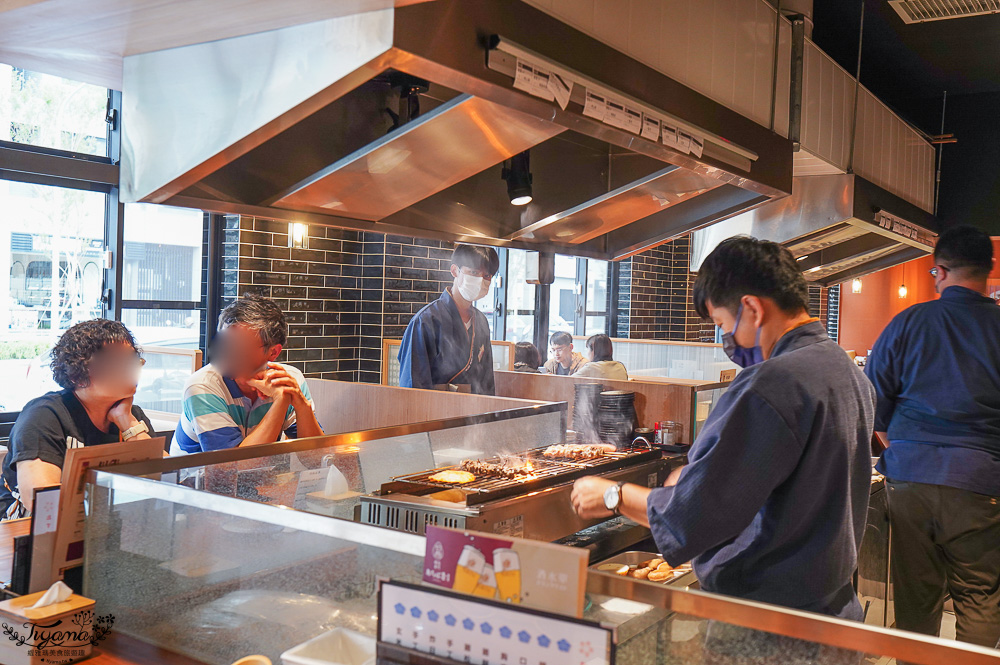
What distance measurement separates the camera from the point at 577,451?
2.66m

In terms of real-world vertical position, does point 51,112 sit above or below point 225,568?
above

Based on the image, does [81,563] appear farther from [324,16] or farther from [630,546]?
[630,546]

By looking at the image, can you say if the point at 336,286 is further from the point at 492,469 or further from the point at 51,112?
the point at 492,469

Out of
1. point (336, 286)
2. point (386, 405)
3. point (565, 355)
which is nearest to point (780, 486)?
point (386, 405)

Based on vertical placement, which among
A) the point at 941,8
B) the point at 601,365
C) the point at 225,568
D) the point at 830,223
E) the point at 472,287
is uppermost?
the point at 941,8

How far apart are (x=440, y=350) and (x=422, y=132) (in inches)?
60.4

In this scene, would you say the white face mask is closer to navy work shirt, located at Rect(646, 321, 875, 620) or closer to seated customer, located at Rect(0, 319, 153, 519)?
seated customer, located at Rect(0, 319, 153, 519)

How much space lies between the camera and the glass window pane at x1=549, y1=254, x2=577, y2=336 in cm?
831

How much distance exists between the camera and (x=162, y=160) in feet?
6.09

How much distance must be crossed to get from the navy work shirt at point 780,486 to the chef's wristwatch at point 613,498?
4.4 inches

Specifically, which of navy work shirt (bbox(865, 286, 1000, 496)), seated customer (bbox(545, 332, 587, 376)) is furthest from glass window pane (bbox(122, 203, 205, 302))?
navy work shirt (bbox(865, 286, 1000, 496))

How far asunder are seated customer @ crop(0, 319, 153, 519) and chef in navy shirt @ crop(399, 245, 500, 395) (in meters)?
1.26

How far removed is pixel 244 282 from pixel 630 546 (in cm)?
372

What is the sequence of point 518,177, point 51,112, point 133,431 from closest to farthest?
1. point 133,431
2. point 518,177
3. point 51,112
